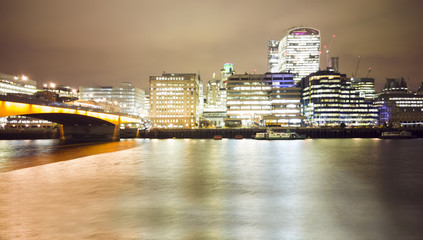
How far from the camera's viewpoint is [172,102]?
18700 cm

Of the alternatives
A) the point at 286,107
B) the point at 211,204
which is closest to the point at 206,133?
A: the point at 286,107

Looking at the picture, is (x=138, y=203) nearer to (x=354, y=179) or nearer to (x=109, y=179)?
(x=109, y=179)

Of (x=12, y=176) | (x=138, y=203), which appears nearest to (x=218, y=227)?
(x=138, y=203)

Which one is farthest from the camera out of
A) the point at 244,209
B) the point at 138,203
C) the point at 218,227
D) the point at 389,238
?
the point at 138,203

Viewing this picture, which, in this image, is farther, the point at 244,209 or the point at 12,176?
the point at 12,176

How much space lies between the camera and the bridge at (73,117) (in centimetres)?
4353

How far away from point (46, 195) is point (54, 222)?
7.25 metres

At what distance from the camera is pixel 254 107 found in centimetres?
17462

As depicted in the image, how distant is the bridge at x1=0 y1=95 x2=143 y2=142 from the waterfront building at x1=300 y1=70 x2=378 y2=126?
126 meters

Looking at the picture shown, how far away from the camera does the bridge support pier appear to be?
88.7m

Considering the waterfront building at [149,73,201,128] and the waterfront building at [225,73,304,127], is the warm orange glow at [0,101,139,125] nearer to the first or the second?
the waterfront building at [149,73,201,128]

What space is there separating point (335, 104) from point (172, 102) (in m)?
109

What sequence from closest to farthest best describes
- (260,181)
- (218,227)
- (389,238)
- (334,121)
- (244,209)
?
(389,238) → (218,227) → (244,209) → (260,181) → (334,121)

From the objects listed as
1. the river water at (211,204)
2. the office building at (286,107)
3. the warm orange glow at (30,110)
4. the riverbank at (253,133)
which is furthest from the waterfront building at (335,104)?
the river water at (211,204)
